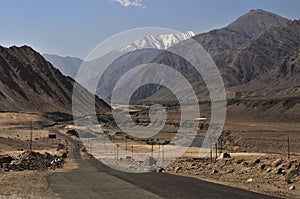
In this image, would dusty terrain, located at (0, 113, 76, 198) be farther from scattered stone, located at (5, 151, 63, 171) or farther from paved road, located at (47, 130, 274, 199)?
scattered stone, located at (5, 151, 63, 171)

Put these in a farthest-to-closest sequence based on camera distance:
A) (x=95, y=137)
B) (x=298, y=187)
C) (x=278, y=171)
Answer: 1. (x=95, y=137)
2. (x=278, y=171)
3. (x=298, y=187)

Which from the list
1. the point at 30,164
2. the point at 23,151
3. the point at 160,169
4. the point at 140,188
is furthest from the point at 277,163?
the point at 23,151

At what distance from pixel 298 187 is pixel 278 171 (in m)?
5.49

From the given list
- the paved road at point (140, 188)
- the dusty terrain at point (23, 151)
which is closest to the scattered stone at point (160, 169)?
the paved road at point (140, 188)

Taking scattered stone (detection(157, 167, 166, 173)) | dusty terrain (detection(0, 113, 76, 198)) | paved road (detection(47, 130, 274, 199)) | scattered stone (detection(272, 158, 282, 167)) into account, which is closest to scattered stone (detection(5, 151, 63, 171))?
dusty terrain (detection(0, 113, 76, 198))

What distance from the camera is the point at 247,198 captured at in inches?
1024

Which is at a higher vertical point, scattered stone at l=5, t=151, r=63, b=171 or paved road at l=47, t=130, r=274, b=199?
paved road at l=47, t=130, r=274, b=199

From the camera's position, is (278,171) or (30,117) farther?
(30,117)

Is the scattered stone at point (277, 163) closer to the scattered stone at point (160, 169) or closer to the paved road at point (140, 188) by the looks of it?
the paved road at point (140, 188)

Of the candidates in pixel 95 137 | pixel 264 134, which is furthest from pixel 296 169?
pixel 95 137

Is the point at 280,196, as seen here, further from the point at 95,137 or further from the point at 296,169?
the point at 95,137

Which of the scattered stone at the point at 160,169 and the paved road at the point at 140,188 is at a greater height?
the paved road at the point at 140,188

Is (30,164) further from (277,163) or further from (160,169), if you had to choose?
(277,163)

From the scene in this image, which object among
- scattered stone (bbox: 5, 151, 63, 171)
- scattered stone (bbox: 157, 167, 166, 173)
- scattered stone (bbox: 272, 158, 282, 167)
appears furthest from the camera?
scattered stone (bbox: 5, 151, 63, 171)
